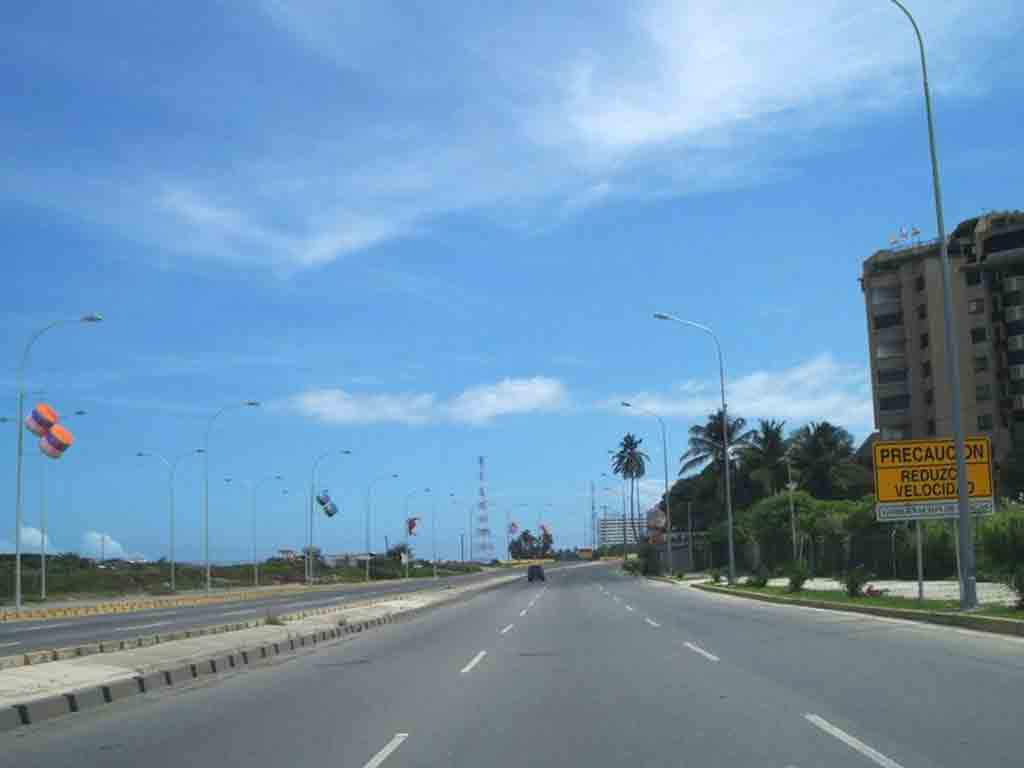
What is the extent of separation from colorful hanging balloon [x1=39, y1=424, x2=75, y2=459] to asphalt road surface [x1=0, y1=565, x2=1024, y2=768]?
1578 inches

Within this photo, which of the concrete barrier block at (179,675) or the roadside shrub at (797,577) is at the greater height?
the concrete barrier block at (179,675)

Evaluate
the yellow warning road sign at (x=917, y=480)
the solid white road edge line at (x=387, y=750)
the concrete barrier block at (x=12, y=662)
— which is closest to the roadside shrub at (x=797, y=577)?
the yellow warning road sign at (x=917, y=480)

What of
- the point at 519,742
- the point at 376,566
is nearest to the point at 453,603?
the point at 519,742

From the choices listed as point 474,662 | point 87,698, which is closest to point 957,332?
point 474,662

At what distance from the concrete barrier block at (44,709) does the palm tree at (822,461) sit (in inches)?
Answer: 3341

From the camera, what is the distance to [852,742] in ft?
30.5

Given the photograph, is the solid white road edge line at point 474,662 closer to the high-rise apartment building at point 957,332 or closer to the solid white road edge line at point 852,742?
the solid white road edge line at point 852,742

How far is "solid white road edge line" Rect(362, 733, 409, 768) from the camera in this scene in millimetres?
9016

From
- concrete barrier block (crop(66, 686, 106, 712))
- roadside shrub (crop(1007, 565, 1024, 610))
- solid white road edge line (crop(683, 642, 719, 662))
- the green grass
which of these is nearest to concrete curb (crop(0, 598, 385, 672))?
concrete barrier block (crop(66, 686, 106, 712))

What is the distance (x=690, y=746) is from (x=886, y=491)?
1944 centimetres

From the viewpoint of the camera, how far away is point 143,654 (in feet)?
63.1

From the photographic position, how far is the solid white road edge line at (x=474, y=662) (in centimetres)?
1645

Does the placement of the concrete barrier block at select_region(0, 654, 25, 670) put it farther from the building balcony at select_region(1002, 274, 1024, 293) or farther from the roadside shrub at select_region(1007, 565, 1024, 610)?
the building balcony at select_region(1002, 274, 1024, 293)

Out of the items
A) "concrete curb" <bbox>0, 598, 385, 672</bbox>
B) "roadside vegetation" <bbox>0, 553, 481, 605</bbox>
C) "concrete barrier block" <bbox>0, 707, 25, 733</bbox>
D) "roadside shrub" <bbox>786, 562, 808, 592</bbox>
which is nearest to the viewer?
"concrete barrier block" <bbox>0, 707, 25, 733</bbox>
